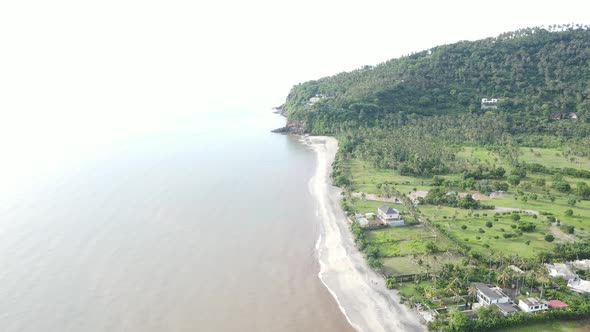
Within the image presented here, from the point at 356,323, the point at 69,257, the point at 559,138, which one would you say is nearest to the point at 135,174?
the point at 69,257

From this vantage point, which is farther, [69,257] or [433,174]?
[433,174]

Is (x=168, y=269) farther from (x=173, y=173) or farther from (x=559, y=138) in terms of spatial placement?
(x=559, y=138)

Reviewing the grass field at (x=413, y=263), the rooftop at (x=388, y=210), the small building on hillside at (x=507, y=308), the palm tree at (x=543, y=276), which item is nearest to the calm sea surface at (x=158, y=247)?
the grass field at (x=413, y=263)

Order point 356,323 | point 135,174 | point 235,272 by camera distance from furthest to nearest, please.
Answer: point 135,174
point 235,272
point 356,323

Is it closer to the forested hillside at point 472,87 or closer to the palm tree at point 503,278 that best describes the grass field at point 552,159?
the forested hillside at point 472,87

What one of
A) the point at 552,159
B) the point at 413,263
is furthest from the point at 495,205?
the point at 552,159

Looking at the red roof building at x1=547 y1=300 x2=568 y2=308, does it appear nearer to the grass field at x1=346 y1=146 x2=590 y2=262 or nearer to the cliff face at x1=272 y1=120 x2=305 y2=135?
the grass field at x1=346 y1=146 x2=590 y2=262

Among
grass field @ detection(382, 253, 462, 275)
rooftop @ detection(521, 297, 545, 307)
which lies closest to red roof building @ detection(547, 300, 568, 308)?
rooftop @ detection(521, 297, 545, 307)
